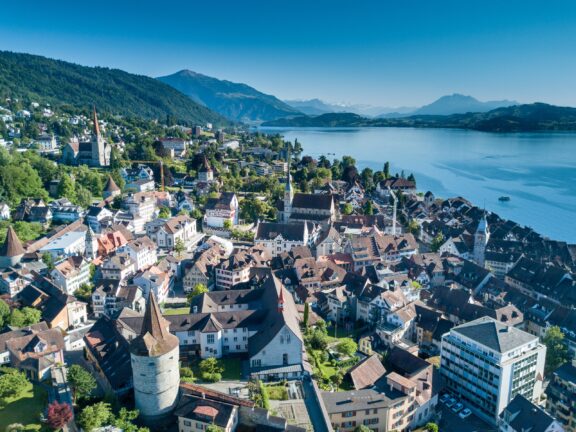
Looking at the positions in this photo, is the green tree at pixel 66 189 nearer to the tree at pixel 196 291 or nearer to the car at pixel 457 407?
the tree at pixel 196 291

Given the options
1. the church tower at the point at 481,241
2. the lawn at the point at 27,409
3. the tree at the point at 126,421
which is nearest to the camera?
the tree at the point at 126,421

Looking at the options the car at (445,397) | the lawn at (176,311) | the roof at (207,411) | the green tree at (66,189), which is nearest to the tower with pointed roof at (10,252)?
the lawn at (176,311)

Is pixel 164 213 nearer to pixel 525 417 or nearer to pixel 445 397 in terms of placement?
pixel 445 397

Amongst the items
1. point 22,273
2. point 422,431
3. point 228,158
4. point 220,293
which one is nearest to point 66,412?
point 220,293

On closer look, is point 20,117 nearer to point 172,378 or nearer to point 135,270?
point 135,270

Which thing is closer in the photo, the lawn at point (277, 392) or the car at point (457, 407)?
the lawn at point (277, 392)

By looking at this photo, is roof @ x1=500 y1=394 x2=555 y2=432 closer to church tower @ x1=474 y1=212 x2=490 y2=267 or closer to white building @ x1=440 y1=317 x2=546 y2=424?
white building @ x1=440 y1=317 x2=546 y2=424

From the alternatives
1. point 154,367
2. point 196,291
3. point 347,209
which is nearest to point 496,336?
point 154,367
